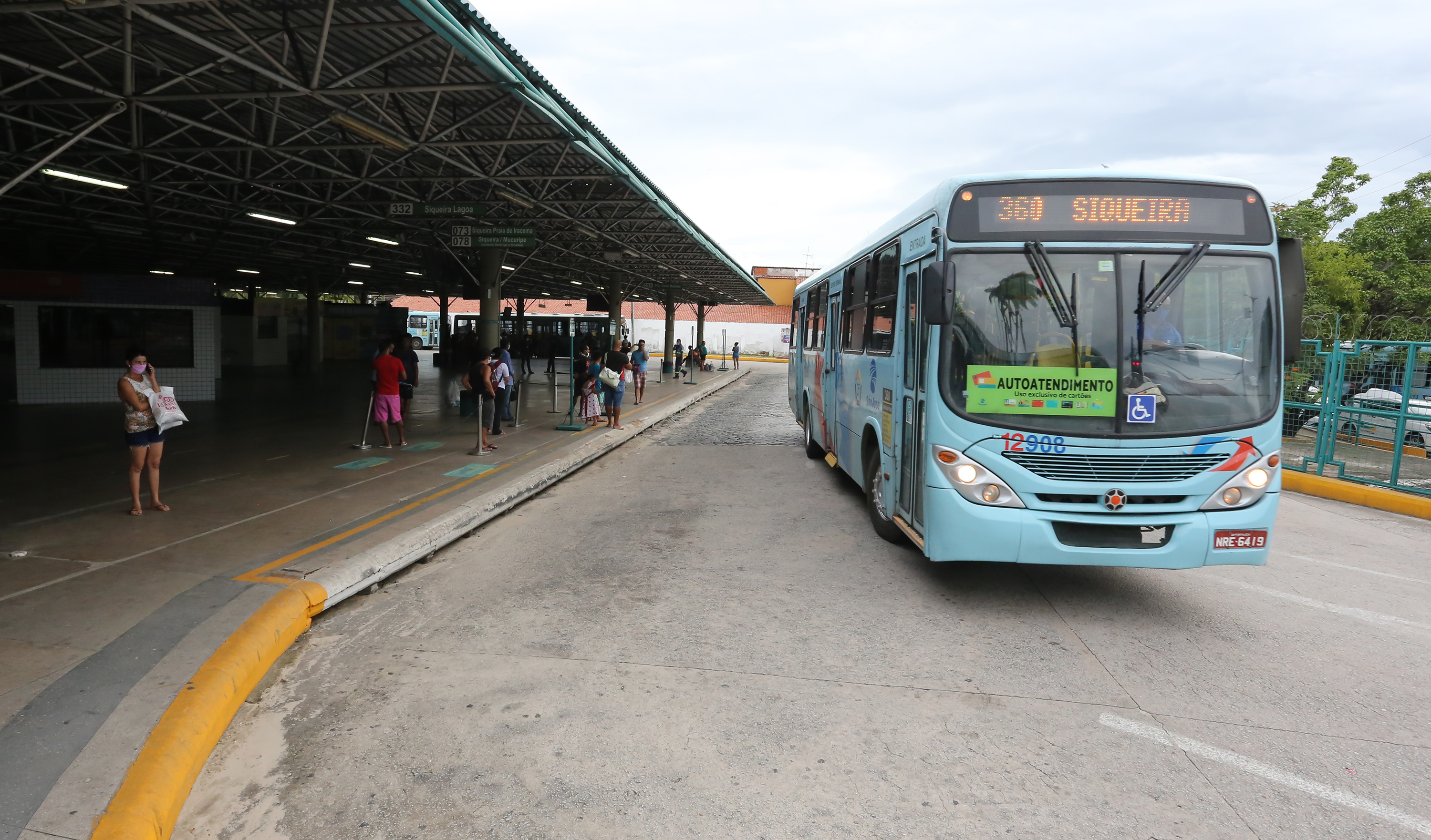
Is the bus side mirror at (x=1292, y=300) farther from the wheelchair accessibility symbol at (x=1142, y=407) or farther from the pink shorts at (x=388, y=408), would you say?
the pink shorts at (x=388, y=408)

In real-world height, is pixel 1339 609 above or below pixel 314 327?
below

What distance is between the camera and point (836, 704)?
4.42 metres

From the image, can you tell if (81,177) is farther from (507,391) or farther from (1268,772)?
(1268,772)

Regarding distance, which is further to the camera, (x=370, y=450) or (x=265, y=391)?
(x=265, y=391)

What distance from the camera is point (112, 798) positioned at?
3.24 m

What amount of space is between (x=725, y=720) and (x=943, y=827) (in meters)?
1.27

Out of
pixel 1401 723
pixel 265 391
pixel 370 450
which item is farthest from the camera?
pixel 265 391

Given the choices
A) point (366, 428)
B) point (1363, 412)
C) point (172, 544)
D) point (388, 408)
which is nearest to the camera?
point (172, 544)

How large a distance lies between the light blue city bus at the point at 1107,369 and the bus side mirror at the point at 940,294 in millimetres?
15

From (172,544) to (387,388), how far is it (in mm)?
5832

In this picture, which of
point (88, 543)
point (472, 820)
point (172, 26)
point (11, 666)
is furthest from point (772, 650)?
point (172, 26)

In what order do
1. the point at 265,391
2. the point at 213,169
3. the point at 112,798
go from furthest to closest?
the point at 265,391
the point at 213,169
the point at 112,798

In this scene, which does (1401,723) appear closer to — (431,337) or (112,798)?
(112,798)

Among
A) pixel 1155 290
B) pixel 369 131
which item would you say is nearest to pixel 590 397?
pixel 369 131
